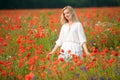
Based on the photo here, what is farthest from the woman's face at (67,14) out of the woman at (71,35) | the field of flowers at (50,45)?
the field of flowers at (50,45)

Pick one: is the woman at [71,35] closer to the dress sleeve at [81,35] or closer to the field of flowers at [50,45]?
the dress sleeve at [81,35]

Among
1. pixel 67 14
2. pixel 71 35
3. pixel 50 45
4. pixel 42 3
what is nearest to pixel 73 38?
pixel 71 35

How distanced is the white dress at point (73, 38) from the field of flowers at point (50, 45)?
0.13 meters

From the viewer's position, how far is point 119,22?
10.8ft

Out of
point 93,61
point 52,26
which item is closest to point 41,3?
point 52,26

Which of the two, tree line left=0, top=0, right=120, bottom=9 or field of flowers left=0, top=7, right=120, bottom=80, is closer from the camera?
field of flowers left=0, top=7, right=120, bottom=80

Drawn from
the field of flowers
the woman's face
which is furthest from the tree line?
the woman's face

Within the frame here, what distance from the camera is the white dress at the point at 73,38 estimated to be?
270 cm

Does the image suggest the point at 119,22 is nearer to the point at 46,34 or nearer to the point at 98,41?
the point at 98,41

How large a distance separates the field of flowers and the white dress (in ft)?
0.41

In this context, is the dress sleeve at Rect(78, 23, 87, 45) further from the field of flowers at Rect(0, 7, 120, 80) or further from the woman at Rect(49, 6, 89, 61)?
the field of flowers at Rect(0, 7, 120, 80)

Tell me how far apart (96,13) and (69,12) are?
2.62ft

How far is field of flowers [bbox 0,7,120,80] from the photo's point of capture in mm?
2229

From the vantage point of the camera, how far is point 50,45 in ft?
10.1
